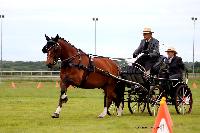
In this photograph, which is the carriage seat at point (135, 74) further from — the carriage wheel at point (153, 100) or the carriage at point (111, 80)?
the carriage wheel at point (153, 100)

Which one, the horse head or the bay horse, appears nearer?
the horse head

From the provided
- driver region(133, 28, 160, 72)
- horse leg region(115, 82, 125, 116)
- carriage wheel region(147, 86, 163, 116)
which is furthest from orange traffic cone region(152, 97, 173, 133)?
horse leg region(115, 82, 125, 116)

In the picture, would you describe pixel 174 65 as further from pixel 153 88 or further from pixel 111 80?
pixel 111 80

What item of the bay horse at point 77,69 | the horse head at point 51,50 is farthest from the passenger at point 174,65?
the horse head at point 51,50

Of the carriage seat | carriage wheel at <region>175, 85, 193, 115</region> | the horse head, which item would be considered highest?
the horse head

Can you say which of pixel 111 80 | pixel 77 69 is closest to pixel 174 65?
pixel 111 80

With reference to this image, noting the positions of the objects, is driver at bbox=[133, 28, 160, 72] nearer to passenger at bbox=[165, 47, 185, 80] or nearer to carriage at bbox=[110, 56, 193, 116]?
carriage at bbox=[110, 56, 193, 116]

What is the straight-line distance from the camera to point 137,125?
15938 millimetres

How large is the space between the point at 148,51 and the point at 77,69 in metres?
2.59

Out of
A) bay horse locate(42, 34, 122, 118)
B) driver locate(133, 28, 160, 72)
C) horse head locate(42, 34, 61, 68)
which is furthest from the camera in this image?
driver locate(133, 28, 160, 72)

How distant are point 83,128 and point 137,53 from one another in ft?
18.0

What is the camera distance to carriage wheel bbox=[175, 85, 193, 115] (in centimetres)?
2036

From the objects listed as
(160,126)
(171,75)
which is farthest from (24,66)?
(160,126)

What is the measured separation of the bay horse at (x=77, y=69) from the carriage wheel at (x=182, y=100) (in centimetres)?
223
